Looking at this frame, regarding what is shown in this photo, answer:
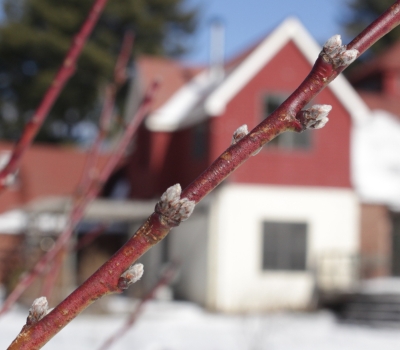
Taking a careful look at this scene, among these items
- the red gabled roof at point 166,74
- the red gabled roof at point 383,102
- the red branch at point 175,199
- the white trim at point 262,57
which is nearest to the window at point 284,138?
the white trim at point 262,57

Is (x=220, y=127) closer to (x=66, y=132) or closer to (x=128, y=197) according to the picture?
(x=128, y=197)

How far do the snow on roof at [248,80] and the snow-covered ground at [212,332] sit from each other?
4.42 metres

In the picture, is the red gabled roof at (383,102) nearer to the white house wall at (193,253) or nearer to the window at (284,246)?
the window at (284,246)

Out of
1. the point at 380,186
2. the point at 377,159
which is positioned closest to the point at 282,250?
the point at 380,186

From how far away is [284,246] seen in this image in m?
14.2

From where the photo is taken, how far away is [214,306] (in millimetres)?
13703

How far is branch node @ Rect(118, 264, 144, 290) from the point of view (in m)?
0.73

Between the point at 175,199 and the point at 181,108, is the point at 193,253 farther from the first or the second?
the point at 175,199

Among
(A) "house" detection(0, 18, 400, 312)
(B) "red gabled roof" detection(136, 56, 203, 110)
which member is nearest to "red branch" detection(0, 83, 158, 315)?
(A) "house" detection(0, 18, 400, 312)

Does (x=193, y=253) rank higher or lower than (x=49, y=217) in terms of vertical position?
lower

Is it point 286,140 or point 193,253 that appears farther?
point 193,253

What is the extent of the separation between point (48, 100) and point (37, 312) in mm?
978

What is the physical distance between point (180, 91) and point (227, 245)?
15.9 ft

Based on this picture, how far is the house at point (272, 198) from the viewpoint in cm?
1374
